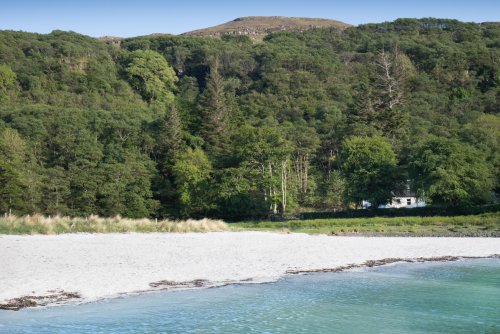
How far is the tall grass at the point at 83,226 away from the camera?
31.9 metres

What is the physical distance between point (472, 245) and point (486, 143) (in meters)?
35.0

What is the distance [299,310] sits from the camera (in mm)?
17688

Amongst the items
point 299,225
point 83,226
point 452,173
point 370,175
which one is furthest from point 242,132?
A: point 83,226

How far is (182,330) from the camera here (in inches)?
602

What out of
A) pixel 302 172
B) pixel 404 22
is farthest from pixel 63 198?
pixel 404 22

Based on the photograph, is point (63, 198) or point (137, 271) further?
point (63, 198)

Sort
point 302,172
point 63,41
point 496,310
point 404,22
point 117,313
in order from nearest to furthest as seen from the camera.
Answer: point 117,313 → point 496,310 → point 302,172 → point 63,41 → point 404,22

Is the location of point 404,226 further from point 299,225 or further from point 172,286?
point 172,286

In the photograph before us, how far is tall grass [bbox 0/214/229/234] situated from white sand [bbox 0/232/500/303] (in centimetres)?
223

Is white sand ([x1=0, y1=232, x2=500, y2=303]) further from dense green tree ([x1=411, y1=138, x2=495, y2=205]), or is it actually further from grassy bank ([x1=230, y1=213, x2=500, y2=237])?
dense green tree ([x1=411, y1=138, x2=495, y2=205])

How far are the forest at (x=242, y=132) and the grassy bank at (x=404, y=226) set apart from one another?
6054mm

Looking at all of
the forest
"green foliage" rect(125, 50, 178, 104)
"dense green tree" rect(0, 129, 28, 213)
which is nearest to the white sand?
the forest

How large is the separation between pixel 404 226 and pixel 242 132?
25.2 m

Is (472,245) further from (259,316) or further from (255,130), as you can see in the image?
(255,130)
